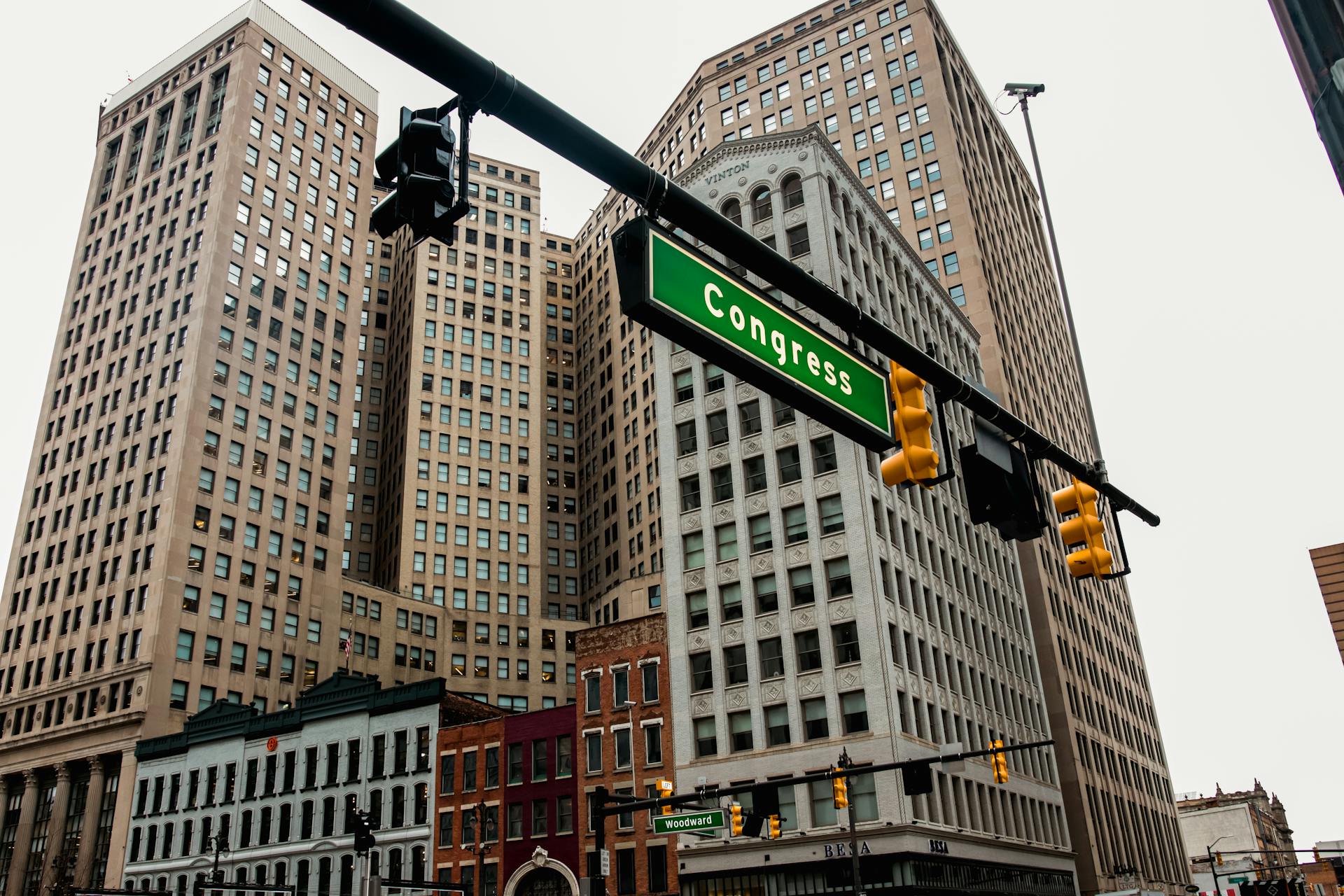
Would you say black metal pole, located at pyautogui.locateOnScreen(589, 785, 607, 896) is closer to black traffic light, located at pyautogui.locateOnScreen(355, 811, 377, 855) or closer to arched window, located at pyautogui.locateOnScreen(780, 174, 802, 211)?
black traffic light, located at pyautogui.locateOnScreen(355, 811, 377, 855)

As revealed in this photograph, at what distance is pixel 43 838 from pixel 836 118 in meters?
91.4

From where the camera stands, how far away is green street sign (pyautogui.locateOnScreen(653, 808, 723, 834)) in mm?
30938

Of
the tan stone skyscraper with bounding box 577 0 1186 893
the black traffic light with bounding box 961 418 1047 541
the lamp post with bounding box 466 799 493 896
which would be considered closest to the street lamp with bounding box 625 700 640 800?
the lamp post with bounding box 466 799 493 896

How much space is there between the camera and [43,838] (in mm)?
84188

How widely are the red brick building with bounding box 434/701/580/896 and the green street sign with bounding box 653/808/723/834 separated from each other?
27360 mm

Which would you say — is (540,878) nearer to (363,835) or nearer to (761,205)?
(363,835)

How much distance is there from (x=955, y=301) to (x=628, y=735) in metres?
49.8

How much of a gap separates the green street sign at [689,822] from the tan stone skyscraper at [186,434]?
192ft

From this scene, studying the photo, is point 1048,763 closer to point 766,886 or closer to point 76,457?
point 766,886

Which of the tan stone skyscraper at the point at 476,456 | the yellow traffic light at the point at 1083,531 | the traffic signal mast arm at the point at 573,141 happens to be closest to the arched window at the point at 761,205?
the yellow traffic light at the point at 1083,531

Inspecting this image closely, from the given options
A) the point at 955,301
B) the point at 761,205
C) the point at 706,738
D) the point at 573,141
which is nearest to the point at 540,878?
the point at 706,738

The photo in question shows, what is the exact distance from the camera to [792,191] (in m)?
63.8

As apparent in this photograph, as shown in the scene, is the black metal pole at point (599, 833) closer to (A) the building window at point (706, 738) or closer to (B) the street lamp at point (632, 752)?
(A) the building window at point (706, 738)

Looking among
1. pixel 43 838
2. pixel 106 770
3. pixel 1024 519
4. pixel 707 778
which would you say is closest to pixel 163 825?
pixel 106 770
